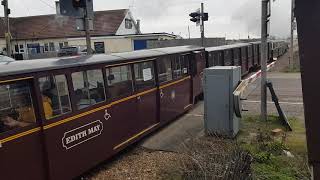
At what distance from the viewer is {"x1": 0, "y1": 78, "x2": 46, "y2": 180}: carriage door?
5422 millimetres

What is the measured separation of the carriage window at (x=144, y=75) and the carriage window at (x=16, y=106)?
3.64 meters

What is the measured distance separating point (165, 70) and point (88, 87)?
4.20 metres

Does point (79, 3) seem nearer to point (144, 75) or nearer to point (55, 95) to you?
point (144, 75)

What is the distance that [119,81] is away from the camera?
8.45 meters

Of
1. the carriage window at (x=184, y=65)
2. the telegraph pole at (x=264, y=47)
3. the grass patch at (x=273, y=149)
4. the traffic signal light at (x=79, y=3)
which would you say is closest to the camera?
the grass patch at (x=273, y=149)

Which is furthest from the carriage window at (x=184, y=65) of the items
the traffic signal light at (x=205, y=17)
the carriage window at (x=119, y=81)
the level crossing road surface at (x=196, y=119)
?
the traffic signal light at (x=205, y=17)

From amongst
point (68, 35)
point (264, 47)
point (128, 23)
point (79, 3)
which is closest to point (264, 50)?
point (264, 47)

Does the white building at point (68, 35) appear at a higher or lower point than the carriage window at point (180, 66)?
higher

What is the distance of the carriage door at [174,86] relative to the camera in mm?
10891

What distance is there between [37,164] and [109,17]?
4986cm

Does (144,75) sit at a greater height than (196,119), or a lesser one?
greater

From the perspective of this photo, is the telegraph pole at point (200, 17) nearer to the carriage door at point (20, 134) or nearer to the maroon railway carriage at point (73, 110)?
the maroon railway carriage at point (73, 110)

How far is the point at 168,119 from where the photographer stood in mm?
11203

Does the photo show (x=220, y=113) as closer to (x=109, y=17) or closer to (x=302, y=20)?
(x=302, y=20)
